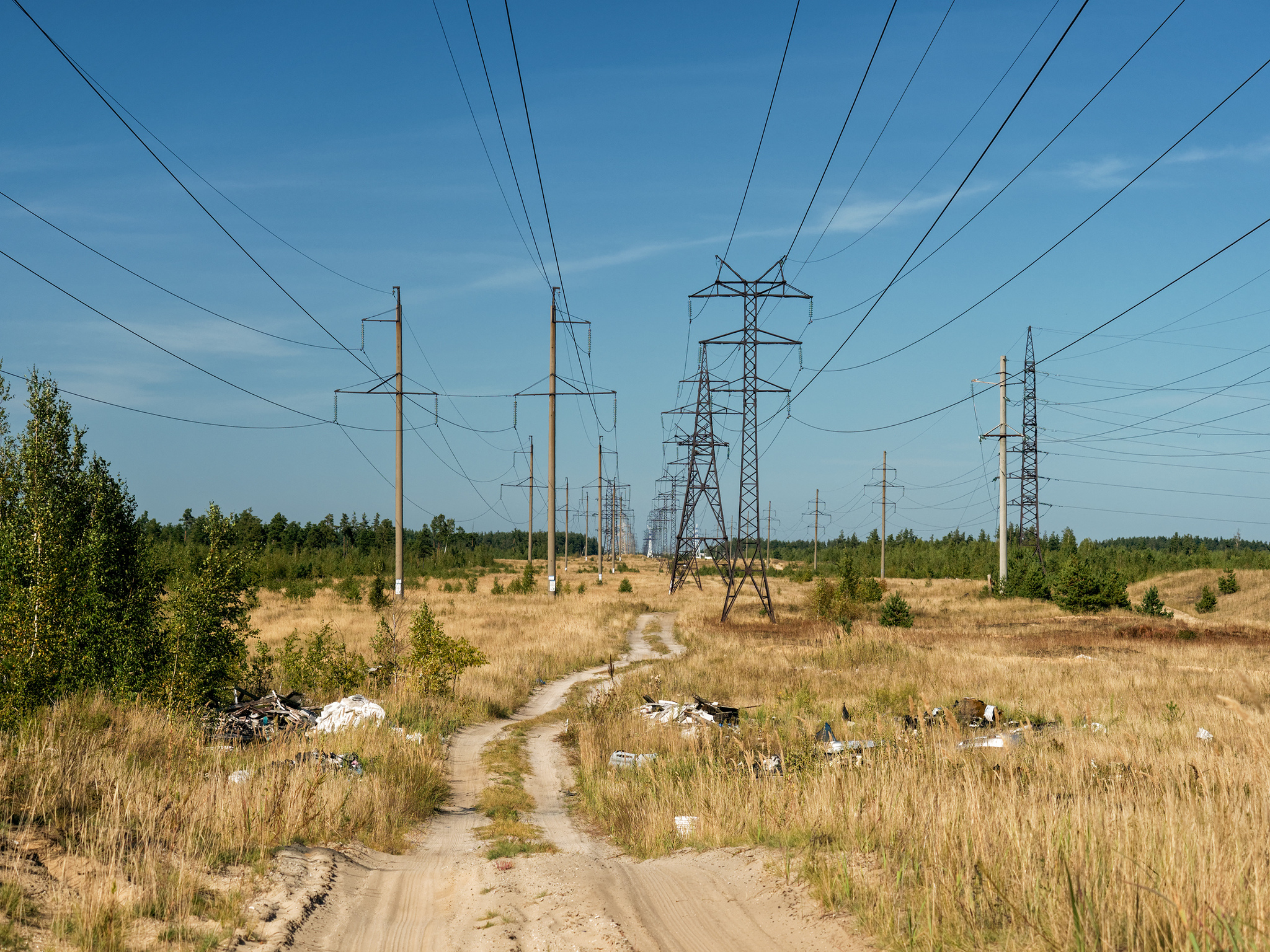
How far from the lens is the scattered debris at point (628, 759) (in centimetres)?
1279

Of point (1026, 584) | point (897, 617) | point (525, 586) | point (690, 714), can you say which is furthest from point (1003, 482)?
point (690, 714)

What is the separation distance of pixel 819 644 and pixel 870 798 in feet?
76.5

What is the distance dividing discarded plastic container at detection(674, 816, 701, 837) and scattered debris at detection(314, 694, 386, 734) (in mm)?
7154

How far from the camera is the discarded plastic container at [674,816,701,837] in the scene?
8.94 m

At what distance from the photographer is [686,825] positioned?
9.12 metres

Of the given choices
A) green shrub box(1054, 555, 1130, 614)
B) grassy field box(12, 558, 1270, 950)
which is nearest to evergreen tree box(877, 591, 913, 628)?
green shrub box(1054, 555, 1130, 614)

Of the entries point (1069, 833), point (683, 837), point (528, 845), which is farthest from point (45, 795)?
point (1069, 833)

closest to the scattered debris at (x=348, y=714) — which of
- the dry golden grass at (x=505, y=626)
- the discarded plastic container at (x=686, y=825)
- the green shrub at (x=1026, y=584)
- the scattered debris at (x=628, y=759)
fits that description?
the dry golden grass at (x=505, y=626)

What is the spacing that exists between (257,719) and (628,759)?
271 inches

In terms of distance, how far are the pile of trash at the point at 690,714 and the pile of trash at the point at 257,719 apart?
6.30 meters

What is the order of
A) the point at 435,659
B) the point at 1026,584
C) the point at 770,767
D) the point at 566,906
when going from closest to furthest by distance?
the point at 566,906 → the point at 770,767 → the point at 435,659 → the point at 1026,584

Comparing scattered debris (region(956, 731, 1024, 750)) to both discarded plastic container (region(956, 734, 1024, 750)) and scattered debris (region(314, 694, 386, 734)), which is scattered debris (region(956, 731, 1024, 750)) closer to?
discarded plastic container (region(956, 734, 1024, 750))

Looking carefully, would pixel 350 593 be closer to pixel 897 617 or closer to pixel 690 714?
pixel 897 617

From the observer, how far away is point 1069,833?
587 centimetres
